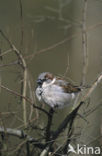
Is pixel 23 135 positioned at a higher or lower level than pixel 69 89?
lower

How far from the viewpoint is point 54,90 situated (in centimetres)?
379

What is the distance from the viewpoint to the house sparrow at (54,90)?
141 inches

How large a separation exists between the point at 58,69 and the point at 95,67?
3.95 metres

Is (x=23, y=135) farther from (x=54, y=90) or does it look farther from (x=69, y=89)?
(x=69, y=89)

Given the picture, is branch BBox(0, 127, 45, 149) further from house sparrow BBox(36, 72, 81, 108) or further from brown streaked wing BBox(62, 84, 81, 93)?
brown streaked wing BBox(62, 84, 81, 93)

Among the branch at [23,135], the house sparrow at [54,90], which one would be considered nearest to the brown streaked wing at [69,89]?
the house sparrow at [54,90]

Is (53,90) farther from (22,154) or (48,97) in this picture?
(22,154)

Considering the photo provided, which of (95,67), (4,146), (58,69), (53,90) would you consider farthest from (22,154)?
(58,69)

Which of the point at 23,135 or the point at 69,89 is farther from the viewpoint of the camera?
the point at 69,89

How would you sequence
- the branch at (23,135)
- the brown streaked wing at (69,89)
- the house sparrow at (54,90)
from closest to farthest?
1. the branch at (23,135)
2. the house sparrow at (54,90)
3. the brown streaked wing at (69,89)

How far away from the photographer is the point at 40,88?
363 centimetres

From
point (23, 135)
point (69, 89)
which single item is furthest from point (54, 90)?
point (23, 135)

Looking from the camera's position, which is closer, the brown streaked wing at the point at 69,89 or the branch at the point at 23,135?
the branch at the point at 23,135

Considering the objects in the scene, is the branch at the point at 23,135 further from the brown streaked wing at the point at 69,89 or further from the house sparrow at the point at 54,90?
the brown streaked wing at the point at 69,89
